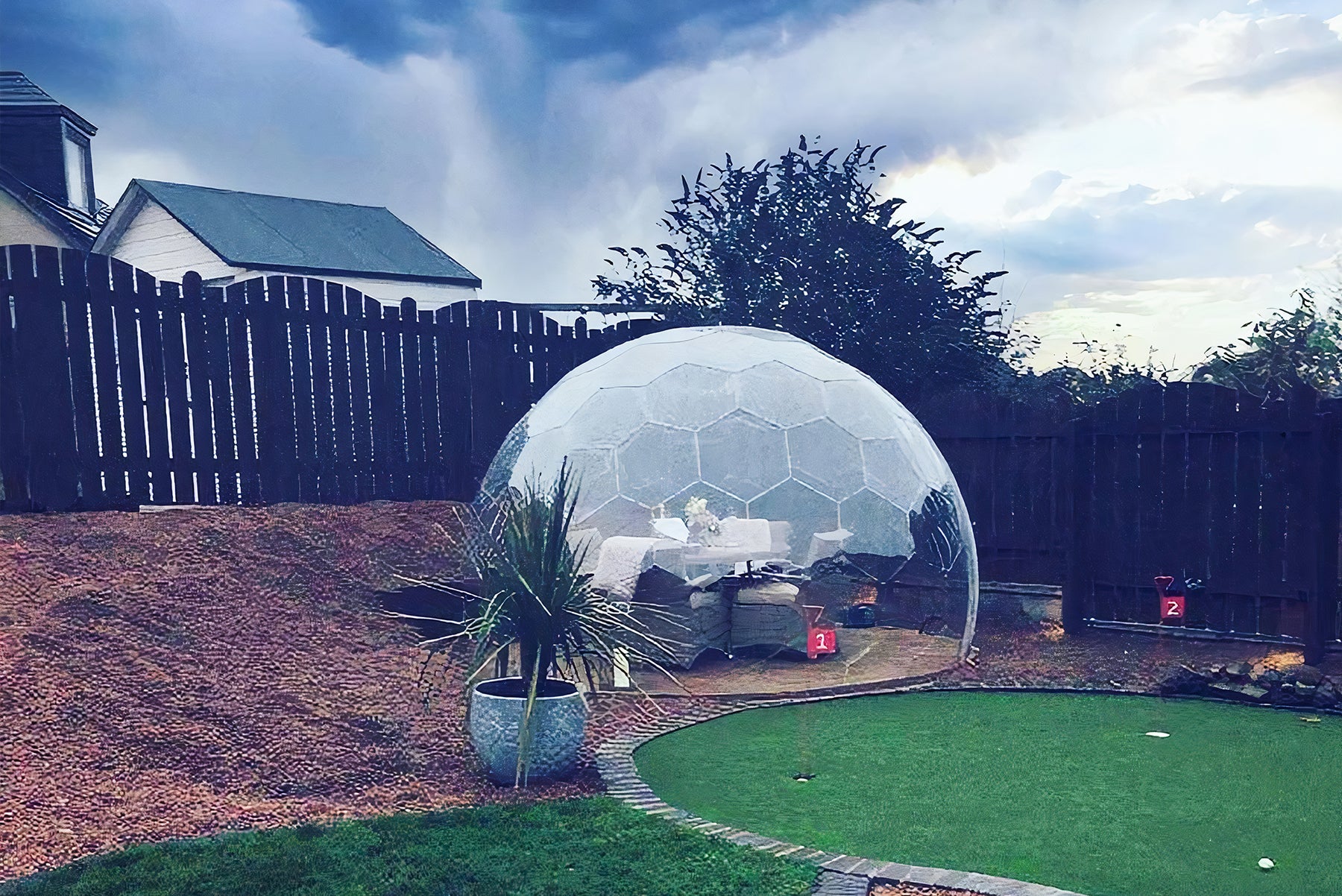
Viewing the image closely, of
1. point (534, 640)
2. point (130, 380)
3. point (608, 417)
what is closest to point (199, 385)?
point (130, 380)

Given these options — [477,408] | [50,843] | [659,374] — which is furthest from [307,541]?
[50,843]

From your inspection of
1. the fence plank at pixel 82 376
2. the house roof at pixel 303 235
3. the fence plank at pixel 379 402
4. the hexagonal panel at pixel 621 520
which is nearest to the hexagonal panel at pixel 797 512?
the hexagonal panel at pixel 621 520

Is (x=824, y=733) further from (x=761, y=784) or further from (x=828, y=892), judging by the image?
(x=828, y=892)

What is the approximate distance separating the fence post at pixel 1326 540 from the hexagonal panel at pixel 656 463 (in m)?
4.78

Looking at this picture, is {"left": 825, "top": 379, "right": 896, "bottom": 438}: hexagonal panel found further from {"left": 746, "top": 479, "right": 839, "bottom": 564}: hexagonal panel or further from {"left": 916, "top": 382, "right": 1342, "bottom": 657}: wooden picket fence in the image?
{"left": 916, "top": 382, "right": 1342, "bottom": 657}: wooden picket fence

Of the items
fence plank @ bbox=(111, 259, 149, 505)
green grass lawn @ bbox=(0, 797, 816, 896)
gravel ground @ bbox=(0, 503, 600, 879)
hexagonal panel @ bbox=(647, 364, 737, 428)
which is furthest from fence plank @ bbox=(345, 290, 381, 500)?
green grass lawn @ bbox=(0, 797, 816, 896)

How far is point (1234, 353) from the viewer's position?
16.6 m

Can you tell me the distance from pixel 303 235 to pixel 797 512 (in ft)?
63.2

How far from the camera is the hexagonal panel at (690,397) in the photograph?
7.03 m

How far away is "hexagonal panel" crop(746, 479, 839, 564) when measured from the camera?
22.0ft

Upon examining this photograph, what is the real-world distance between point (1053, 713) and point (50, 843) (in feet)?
17.9

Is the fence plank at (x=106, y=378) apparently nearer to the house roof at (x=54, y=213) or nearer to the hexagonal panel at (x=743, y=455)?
the hexagonal panel at (x=743, y=455)

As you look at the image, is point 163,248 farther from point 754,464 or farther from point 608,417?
point 754,464

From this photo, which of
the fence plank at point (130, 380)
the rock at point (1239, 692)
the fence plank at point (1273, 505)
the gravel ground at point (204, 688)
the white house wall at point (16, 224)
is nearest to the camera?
the gravel ground at point (204, 688)
